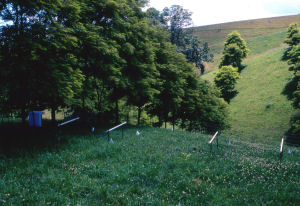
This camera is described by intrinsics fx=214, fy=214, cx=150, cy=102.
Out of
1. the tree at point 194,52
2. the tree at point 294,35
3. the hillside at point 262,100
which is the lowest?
the hillside at point 262,100

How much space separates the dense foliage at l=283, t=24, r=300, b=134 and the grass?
93.4 feet

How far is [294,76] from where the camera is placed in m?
47.6

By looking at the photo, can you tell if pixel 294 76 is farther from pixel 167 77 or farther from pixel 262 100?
pixel 167 77

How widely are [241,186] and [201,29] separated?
194995mm

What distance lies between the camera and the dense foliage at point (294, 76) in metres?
34.7

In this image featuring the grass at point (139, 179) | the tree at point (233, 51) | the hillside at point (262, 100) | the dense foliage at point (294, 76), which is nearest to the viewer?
the grass at point (139, 179)

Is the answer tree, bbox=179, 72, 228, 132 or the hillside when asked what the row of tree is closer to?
the hillside

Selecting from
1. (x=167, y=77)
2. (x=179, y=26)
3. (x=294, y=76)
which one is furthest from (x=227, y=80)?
(x=167, y=77)

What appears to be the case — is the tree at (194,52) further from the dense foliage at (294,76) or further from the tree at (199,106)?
the dense foliage at (294,76)

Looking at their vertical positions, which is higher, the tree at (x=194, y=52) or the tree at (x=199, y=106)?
the tree at (x=194, y=52)

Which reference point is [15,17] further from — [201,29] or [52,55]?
[201,29]

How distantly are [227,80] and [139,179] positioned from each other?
182 ft

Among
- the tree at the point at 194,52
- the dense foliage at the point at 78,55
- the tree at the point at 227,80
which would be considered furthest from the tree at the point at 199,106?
the tree at the point at 227,80

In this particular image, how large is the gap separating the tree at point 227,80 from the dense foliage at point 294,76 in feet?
40.8
